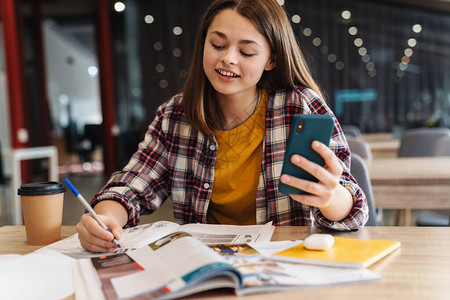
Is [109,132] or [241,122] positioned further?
[109,132]

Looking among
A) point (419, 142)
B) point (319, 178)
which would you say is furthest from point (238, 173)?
point (419, 142)

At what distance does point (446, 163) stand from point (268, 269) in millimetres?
2119

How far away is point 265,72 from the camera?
1.46 metres

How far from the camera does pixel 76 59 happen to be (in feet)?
33.4

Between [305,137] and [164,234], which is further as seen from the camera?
[164,234]

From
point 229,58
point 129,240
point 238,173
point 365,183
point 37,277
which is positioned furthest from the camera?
point 365,183

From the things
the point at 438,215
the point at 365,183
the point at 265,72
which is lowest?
the point at 438,215

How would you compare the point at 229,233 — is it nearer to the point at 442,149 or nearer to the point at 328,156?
the point at 328,156

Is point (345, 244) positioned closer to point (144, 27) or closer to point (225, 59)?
point (225, 59)

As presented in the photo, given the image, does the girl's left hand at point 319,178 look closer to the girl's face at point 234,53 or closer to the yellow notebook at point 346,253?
the yellow notebook at point 346,253

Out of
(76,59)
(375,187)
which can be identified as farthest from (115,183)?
(76,59)

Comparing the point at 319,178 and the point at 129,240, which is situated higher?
the point at 319,178

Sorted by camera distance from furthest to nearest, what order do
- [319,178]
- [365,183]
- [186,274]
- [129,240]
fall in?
[365,183] → [129,240] → [319,178] → [186,274]

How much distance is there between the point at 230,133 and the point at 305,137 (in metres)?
0.56
